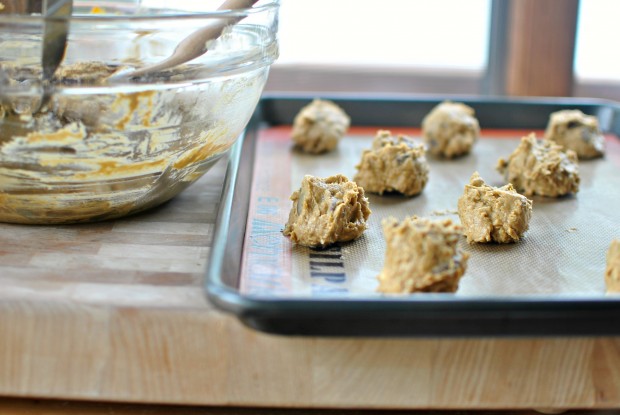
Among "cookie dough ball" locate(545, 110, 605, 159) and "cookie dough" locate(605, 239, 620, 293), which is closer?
"cookie dough" locate(605, 239, 620, 293)

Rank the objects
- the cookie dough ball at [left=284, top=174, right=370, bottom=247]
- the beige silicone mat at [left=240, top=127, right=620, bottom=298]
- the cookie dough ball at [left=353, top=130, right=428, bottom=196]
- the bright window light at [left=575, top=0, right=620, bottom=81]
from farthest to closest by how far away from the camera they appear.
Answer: the bright window light at [left=575, top=0, right=620, bottom=81] → the cookie dough ball at [left=353, top=130, right=428, bottom=196] → the cookie dough ball at [left=284, top=174, right=370, bottom=247] → the beige silicone mat at [left=240, top=127, right=620, bottom=298]

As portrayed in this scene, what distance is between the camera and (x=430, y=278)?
39.9 inches

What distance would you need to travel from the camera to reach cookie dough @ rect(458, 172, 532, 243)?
50.6 inches

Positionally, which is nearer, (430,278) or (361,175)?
(430,278)

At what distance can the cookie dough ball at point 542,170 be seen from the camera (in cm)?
153

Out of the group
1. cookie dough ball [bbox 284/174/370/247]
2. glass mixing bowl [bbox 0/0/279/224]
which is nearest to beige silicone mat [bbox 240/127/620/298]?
cookie dough ball [bbox 284/174/370/247]

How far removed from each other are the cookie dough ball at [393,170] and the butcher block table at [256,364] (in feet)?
1.96

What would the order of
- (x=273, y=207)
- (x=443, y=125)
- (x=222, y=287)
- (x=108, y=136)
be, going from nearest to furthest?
(x=222, y=287) → (x=108, y=136) → (x=273, y=207) → (x=443, y=125)

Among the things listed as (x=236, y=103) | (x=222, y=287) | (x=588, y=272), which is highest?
(x=236, y=103)

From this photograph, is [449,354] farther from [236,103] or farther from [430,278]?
[236,103]

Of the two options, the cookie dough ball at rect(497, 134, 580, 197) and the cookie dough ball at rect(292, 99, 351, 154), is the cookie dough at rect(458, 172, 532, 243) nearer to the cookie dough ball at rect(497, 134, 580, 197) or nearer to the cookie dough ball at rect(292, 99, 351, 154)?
the cookie dough ball at rect(497, 134, 580, 197)

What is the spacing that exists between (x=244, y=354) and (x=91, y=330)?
0.64 feet

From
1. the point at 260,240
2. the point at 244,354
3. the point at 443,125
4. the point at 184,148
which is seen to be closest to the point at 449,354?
the point at 244,354

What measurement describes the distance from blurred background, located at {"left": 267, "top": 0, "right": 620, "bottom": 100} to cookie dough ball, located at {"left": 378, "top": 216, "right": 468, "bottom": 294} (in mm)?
1778
